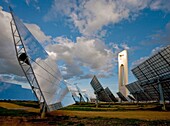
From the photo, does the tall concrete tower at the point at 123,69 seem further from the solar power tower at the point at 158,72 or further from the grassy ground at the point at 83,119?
the grassy ground at the point at 83,119

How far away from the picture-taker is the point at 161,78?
28203 millimetres

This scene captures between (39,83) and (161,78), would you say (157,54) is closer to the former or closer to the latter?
(161,78)

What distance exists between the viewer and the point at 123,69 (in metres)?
95.8

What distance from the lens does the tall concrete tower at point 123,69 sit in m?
93.4

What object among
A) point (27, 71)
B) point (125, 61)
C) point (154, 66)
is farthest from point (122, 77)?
point (27, 71)

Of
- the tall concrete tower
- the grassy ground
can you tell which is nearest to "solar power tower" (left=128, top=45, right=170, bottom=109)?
the grassy ground

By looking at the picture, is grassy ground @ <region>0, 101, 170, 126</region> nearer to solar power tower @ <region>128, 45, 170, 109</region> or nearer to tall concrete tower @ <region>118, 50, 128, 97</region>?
solar power tower @ <region>128, 45, 170, 109</region>

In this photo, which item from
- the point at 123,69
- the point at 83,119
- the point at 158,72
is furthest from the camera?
the point at 123,69

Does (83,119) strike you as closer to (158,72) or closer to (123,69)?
(158,72)

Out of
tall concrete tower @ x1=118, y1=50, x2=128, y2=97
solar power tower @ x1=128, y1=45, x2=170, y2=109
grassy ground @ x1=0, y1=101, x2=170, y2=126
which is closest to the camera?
grassy ground @ x1=0, y1=101, x2=170, y2=126

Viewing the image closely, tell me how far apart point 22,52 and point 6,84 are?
7629 cm

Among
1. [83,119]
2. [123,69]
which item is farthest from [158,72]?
[123,69]

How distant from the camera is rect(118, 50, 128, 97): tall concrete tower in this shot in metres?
93.4

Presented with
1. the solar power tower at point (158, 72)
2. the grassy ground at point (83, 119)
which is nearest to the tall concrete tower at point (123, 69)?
the solar power tower at point (158, 72)
